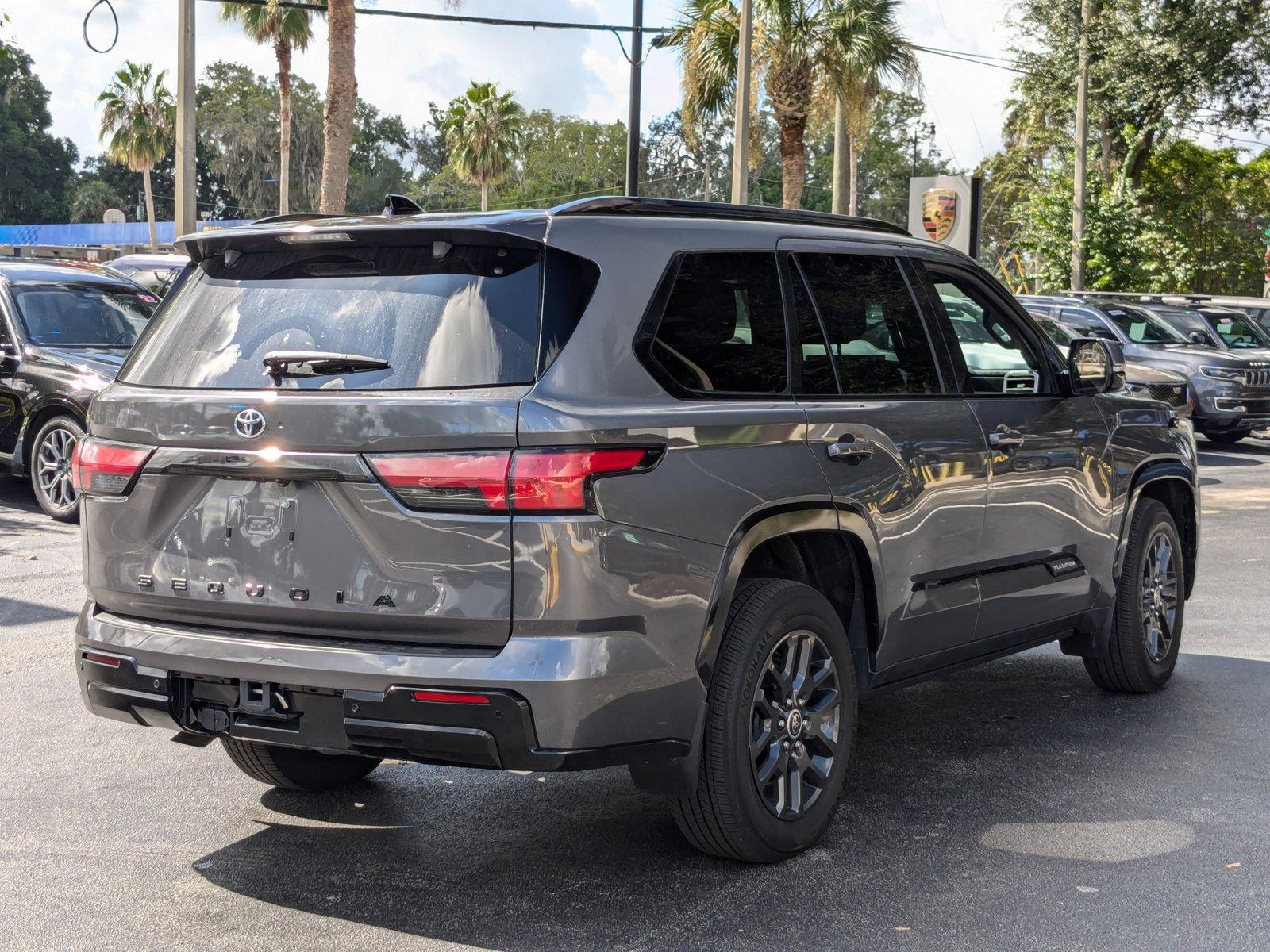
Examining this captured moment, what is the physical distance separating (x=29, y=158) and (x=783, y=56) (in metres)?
82.6

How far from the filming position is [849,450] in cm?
458

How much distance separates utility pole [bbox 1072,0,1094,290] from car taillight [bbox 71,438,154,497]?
96.2ft

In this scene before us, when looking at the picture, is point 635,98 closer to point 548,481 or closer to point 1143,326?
point 1143,326

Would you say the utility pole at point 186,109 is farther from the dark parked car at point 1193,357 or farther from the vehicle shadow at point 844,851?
the vehicle shadow at point 844,851

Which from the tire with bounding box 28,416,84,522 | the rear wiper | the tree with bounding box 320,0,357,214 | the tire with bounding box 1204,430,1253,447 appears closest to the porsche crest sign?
the tire with bounding box 1204,430,1253,447

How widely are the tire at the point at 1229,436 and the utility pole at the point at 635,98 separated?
378 inches

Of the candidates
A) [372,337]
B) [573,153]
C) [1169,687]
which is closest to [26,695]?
[372,337]

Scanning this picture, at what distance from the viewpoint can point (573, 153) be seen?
3546 inches

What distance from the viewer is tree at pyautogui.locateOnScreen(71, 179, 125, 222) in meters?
102

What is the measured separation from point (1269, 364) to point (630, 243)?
17.8m

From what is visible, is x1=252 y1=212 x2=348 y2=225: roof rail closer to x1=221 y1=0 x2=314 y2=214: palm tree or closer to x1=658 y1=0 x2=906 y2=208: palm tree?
x1=658 y1=0 x2=906 y2=208: palm tree

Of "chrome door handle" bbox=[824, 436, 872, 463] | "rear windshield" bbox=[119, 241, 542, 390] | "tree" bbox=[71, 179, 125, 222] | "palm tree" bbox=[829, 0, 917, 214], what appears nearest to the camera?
"rear windshield" bbox=[119, 241, 542, 390]

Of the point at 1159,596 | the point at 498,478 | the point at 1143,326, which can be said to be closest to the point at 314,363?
the point at 498,478

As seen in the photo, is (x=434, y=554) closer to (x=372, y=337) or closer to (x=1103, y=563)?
(x=372, y=337)
